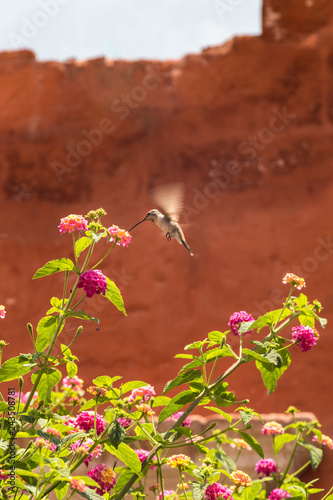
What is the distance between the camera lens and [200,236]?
14.5 feet

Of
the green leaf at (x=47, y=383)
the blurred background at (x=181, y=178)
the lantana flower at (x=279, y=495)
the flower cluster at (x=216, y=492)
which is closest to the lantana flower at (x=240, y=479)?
the flower cluster at (x=216, y=492)

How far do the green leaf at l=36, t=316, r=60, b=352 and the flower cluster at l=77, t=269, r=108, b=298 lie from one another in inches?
4.5

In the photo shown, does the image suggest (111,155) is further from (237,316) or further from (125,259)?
(237,316)

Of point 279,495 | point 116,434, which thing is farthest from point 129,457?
point 279,495

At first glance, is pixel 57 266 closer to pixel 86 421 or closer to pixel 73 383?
pixel 86 421

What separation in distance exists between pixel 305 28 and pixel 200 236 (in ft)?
5.32

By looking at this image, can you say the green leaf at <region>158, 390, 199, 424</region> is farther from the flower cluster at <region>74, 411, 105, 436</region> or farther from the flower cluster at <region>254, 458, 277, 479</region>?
the flower cluster at <region>254, 458, 277, 479</region>

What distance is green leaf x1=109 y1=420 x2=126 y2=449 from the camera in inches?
52.3

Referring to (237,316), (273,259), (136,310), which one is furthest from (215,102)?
(237,316)

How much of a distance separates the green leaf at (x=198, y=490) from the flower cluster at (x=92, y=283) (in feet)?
1.54

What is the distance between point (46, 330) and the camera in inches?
58.7

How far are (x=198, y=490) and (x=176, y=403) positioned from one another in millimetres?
187

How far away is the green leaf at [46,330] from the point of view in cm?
149

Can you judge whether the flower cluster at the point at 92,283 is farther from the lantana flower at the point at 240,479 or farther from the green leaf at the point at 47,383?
the lantana flower at the point at 240,479
